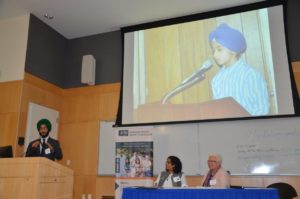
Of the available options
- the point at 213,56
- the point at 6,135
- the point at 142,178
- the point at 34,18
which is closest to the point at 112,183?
the point at 142,178

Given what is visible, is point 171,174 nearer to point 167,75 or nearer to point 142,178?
point 142,178

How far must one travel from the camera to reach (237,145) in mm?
4906

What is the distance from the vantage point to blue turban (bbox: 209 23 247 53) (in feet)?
17.2

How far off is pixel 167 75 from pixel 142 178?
6.22 ft

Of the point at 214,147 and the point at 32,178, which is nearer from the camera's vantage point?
the point at 32,178

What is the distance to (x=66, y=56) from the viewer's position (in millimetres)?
6750

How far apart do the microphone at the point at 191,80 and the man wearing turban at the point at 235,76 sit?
0.18 m

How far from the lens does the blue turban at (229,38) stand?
17.2 ft

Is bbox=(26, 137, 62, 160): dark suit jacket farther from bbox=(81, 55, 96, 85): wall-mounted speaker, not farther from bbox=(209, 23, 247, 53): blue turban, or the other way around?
bbox=(209, 23, 247, 53): blue turban

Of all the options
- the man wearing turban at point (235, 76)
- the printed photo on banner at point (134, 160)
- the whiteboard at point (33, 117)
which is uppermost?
the man wearing turban at point (235, 76)

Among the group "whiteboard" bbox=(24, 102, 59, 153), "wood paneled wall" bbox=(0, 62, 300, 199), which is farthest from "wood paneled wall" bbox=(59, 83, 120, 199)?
"whiteboard" bbox=(24, 102, 59, 153)

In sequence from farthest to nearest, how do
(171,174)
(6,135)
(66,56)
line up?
1. (66,56)
2. (6,135)
3. (171,174)

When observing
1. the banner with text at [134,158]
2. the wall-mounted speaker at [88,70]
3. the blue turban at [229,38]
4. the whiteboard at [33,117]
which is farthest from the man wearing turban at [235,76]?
the whiteboard at [33,117]

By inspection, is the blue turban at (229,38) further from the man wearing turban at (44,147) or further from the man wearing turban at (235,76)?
the man wearing turban at (44,147)
